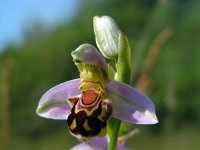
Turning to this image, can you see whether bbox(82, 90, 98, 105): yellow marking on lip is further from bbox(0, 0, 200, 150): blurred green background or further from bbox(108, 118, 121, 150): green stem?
bbox(0, 0, 200, 150): blurred green background

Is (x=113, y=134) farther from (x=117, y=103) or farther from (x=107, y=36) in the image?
(x=107, y=36)

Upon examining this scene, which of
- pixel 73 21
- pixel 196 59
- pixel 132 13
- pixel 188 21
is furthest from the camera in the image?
pixel 73 21

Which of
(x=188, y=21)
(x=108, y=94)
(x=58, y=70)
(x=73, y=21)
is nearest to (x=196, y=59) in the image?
(x=188, y=21)

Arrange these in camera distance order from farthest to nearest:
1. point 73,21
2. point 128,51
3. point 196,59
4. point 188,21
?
1. point 73,21
2. point 188,21
3. point 196,59
4. point 128,51

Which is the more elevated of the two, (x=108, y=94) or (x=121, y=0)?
(x=108, y=94)

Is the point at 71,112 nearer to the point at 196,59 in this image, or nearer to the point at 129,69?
the point at 129,69

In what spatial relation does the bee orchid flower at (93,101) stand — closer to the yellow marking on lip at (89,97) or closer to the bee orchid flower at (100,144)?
the yellow marking on lip at (89,97)

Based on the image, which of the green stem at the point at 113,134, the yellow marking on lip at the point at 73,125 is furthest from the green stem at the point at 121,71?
the yellow marking on lip at the point at 73,125
